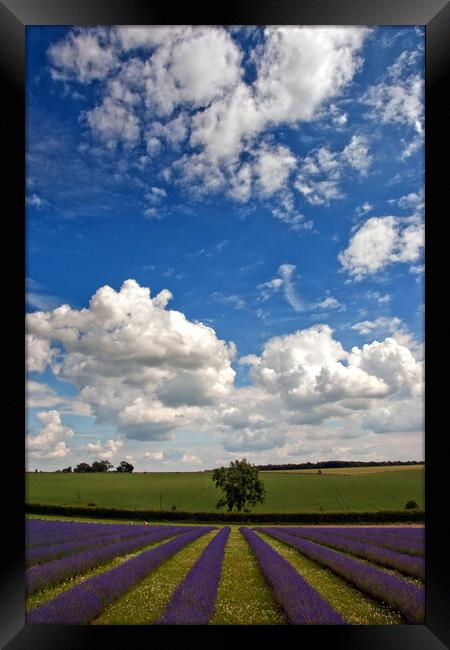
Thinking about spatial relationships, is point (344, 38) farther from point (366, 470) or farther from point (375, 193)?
point (366, 470)

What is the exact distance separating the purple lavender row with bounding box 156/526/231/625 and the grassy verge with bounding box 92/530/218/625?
0.30 ft

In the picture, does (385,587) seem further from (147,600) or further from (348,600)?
(147,600)

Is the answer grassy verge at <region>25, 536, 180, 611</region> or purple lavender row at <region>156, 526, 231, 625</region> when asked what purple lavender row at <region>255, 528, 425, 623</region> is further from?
grassy verge at <region>25, 536, 180, 611</region>

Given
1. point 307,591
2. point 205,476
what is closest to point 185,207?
point 307,591

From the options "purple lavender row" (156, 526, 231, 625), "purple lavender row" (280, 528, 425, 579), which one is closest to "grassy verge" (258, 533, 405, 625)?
"purple lavender row" (280, 528, 425, 579)

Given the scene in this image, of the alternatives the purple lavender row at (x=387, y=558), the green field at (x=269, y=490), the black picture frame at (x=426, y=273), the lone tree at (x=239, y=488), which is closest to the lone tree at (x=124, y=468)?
the green field at (x=269, y=490)

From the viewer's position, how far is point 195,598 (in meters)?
3.21

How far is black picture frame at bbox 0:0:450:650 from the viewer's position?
2.34 meters

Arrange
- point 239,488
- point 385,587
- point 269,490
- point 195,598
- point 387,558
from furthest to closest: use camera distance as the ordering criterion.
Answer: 1. point 269,490
2. point 239,488
3. point 387,558
4. point 385,587
5. point 195,598

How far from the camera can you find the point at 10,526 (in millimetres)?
2307

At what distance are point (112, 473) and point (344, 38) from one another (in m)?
20.8

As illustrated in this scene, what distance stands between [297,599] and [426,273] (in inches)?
91.5

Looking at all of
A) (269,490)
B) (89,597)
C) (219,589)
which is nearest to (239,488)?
(269,490)

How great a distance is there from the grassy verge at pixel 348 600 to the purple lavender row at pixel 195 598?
87 centimetres
